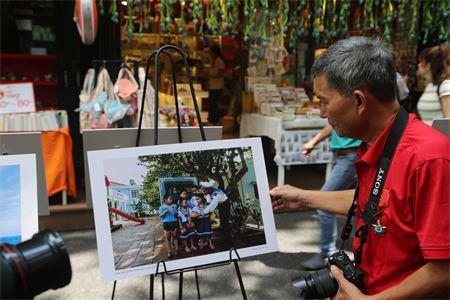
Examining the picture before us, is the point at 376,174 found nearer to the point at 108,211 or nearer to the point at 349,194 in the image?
the point at 349,194

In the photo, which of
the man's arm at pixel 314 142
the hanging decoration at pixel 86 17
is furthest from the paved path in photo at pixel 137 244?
the hanging decoration at pixel 86 17

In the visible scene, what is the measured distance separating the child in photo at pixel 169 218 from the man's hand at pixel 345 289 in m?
0.58

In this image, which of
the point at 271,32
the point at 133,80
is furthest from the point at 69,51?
the point at 271,32

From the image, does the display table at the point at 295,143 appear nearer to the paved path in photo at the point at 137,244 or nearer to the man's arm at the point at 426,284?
the paved path in photo at the point at 137,244

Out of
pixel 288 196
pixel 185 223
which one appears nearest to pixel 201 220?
pixel 185 223

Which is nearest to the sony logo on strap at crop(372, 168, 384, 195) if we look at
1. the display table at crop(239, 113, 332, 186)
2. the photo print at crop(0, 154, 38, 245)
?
the photo print at crop(0, 154, 38, 245)

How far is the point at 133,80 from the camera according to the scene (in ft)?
10.4

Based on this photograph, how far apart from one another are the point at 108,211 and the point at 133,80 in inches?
84.9

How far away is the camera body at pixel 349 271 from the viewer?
1185mm

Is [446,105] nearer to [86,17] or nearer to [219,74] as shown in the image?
[86,17]

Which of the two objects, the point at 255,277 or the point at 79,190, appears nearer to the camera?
the point at 255,277

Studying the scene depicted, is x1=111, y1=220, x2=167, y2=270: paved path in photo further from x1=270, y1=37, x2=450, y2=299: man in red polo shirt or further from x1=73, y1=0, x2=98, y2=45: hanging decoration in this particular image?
x1=73, y1=0, x2=98, y2=45: hanging decoration

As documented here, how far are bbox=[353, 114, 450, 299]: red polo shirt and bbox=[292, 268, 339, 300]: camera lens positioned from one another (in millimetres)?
150

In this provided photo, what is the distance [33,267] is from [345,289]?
0.94m
